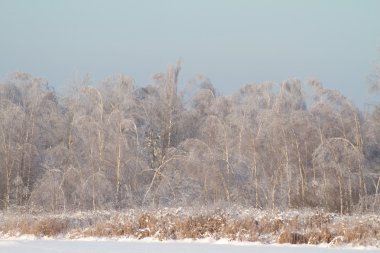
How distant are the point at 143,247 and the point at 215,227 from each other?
2391 mm

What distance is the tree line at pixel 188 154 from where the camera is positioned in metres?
25.9

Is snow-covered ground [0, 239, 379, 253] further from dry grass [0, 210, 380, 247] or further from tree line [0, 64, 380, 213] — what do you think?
tree line [0, 64, 380, 213]

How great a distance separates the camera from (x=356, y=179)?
25.9m

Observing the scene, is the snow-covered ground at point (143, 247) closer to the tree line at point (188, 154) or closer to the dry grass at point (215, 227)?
the dry grass at point (215, 227)

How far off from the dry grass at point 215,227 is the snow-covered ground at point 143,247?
0.47m

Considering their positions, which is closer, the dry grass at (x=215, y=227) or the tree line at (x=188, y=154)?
the dry grass at (x=215, y=227)

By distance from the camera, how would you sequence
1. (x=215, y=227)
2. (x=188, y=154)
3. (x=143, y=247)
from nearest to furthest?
(x=143, y=247), (x=215, y=227), (x=188, y=154)

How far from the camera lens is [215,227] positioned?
15.2 metres

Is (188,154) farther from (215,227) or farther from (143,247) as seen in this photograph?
(143,247)

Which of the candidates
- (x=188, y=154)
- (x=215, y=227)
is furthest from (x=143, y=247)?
(x=188, y=154)

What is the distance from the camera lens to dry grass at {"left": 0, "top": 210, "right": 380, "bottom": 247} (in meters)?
13.6

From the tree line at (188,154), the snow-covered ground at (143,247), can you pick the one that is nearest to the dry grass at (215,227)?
the snow-covered ground at (143,247)

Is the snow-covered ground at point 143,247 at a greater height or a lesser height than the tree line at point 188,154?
lesser

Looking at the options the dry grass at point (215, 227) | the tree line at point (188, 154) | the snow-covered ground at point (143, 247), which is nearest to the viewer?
the snow-covered ground at point (143, 247)
